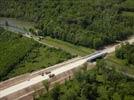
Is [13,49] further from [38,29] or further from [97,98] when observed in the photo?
[97,98]

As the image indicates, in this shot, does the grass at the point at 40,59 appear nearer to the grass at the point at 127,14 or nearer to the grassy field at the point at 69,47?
the grassy field at the point at 69,47

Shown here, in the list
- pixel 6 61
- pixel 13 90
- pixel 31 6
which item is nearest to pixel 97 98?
pixel 13 90

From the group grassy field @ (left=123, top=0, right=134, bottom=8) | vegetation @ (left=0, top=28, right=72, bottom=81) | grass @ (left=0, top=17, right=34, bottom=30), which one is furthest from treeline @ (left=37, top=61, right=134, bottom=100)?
grassy field @ (left=123, top=0, right=134, bottom=8)

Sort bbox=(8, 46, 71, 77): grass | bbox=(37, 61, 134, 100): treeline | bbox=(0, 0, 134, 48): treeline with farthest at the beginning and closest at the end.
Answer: bbox=(0, 0, 134, 48): treeline → bbox=(8, 46, 71, 77): grass → bbox=(37, 61, 134, 100): treeline

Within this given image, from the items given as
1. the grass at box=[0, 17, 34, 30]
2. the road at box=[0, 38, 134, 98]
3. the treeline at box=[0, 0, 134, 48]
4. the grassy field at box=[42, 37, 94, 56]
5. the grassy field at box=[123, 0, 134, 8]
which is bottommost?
the road at box=[0, 38, 134, 98]

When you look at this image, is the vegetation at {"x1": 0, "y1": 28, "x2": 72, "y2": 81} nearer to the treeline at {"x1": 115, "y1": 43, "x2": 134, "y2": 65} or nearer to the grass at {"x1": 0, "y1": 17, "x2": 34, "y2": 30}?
the treeline at {"x1": 115, "y1": 43, "x2": 134, "y2": 65}

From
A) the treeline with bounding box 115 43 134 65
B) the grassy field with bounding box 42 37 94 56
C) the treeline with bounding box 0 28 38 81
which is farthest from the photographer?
the grassy field with bounding box 42 37 94 56

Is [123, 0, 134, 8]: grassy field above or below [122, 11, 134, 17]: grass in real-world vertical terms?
above
